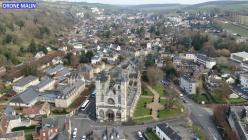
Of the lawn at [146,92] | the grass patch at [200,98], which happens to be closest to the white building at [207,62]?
the grass patch at [200,98]

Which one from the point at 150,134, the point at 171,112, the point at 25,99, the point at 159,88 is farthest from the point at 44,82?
the point at 150,134

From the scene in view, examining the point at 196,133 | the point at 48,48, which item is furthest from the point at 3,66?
the point at 196,133

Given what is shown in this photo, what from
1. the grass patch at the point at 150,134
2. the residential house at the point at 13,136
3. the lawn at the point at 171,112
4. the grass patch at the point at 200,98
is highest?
the residential house at the point at 13,136

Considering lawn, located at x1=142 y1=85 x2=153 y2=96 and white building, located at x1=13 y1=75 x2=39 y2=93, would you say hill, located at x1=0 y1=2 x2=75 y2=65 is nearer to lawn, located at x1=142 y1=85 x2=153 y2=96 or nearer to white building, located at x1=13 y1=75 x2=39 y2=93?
white building, located at x1=13 y1=75 x2=39 y2=93

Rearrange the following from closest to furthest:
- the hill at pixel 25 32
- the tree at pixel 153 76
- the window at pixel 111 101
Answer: the window at pixel 111 101 → the tree at pixel 153 76 → the hill at pixel 25 32

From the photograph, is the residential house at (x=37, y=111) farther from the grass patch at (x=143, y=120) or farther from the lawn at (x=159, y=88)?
the lawn at (x=159, y=88)

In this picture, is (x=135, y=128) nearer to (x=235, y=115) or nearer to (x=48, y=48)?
(x=235, y=115)
